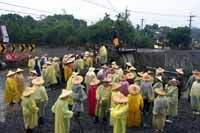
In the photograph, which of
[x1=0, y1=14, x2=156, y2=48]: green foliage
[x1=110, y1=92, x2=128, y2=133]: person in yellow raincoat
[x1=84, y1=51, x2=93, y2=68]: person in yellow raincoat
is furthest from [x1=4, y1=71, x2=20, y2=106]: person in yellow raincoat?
[x1=0, y1=14, x2=156, y2=48]: green foliage

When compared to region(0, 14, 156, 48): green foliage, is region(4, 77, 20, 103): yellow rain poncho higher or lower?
lower

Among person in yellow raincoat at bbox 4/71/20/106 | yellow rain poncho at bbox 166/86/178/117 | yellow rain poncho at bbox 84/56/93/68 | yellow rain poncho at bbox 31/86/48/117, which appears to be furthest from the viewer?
yellow rain poncho at bbox 84/56/93/68

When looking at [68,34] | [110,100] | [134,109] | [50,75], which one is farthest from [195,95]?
[68,34]

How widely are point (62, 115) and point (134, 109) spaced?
10.8 feet

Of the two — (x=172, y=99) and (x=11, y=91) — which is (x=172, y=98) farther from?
(x=11, y=91)

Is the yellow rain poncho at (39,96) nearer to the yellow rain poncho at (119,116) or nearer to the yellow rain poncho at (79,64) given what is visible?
the yellow rain poncho at (119,116)

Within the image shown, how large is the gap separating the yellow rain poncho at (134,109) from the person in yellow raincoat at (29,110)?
9.81ft

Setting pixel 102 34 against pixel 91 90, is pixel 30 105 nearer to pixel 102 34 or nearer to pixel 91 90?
pixel 91 90

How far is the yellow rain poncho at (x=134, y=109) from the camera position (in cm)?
1505

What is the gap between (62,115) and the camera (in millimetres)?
12609

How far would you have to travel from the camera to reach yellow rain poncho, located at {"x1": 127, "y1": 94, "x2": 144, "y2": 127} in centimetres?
1505

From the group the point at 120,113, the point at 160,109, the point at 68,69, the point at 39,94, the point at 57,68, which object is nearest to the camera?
the point at 120,113

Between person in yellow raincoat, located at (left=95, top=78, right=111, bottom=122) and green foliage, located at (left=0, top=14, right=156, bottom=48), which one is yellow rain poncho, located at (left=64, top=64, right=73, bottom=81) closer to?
person in yellow raincoat, located at (left=95, top=78, right=111, bottom=122)

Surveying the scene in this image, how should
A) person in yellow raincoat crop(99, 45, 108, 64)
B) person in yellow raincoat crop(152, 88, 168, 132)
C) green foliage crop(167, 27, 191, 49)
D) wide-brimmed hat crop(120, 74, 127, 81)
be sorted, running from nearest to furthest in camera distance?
person in yellow raincoat crop(152, 88, 168, 132) → wide-brimmed hat crop(120, 74, 127, 81) → person in yellow raincoat crop(99, 45, 108, 64) → green foliage crop(167, 27, 191, 49)
